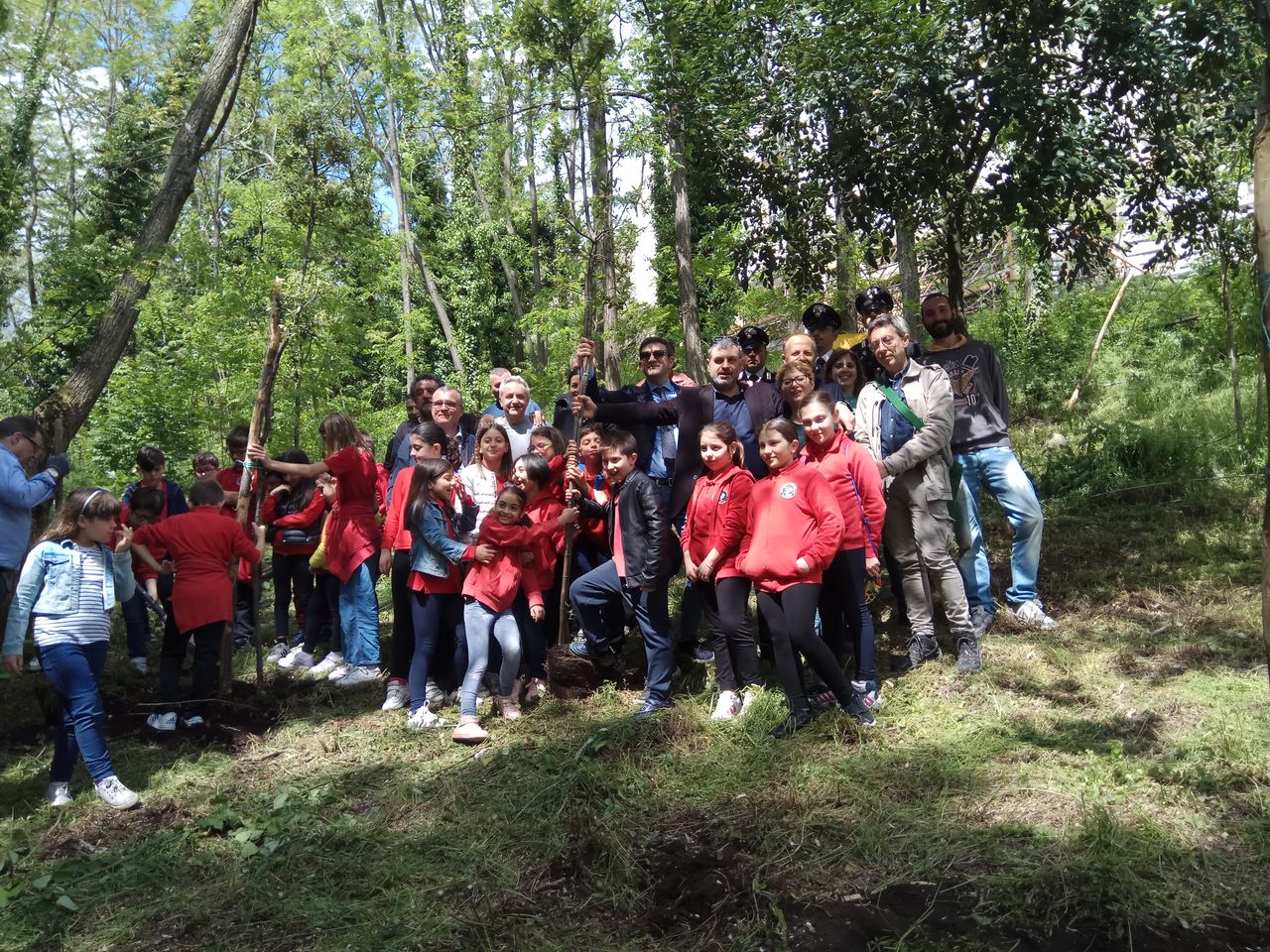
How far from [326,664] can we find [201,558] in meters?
1.37

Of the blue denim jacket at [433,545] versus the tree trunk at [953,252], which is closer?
the blue denim jacket at [433,545]

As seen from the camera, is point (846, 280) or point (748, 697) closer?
point (748, 697)

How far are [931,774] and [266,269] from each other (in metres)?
11.6

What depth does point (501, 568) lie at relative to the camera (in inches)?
229

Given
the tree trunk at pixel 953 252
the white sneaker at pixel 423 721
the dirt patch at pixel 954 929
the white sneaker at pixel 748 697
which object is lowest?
the dirt patch at pixel 954 929

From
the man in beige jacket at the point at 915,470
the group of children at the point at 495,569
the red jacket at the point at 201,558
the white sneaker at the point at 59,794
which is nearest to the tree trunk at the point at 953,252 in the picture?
the man in beige jacket at the point at 915,470

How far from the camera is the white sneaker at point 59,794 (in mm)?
4871

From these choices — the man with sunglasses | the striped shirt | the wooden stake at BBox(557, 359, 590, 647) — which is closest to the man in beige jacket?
the wooden stake at BBox(557, 359, 590, 647)

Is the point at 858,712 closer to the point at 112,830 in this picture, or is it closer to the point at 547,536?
the point at 547,536

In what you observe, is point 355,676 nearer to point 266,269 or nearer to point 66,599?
point 66,599

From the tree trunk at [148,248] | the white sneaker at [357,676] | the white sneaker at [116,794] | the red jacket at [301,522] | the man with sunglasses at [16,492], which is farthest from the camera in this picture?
the red jacket at [301,522]

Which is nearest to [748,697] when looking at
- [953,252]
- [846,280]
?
[953,252]

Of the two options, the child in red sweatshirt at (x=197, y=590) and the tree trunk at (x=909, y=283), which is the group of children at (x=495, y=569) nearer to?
the child in red sweatshirt at (x=197, y=590)

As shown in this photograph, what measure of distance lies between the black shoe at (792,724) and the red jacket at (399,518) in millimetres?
2632
